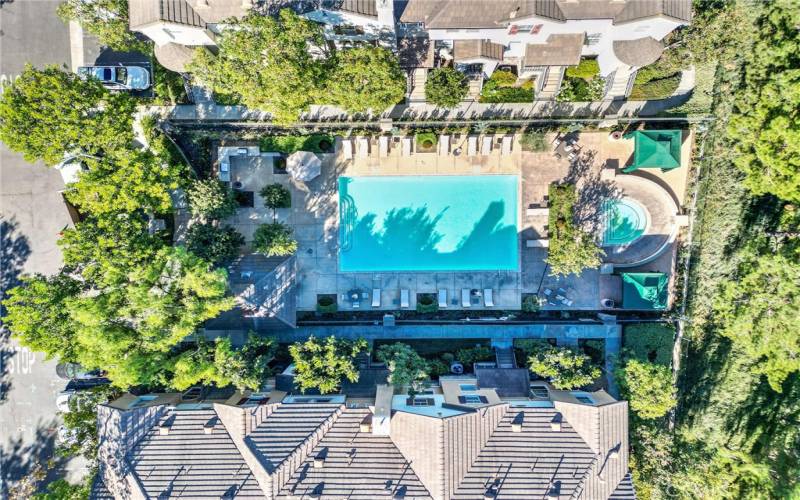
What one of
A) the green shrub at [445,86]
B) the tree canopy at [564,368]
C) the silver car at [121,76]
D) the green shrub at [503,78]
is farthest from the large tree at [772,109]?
the silver car at [121,76]

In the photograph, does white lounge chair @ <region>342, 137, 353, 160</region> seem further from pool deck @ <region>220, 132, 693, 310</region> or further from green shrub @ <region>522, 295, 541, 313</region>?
green shrub @ <region>522, 295, 541, 313</region>

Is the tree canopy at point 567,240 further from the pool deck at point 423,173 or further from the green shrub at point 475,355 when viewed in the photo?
the green shrub at point 475,355

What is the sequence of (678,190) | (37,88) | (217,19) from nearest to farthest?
(37,88) < (217,19) < (678,190)

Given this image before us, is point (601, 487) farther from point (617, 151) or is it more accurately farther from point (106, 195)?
point (106, 195)

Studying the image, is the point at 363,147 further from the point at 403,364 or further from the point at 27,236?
the point at 27,236

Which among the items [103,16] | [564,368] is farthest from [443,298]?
[103,16]


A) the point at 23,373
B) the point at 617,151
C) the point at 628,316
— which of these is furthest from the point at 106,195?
the point at 628,316
